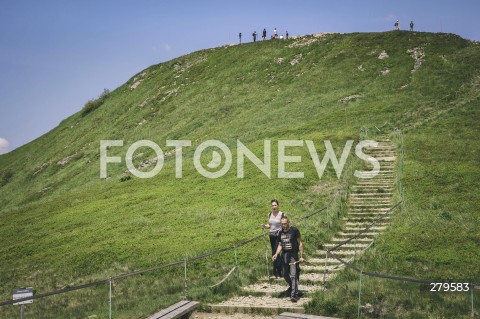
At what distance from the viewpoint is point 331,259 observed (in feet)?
70.5

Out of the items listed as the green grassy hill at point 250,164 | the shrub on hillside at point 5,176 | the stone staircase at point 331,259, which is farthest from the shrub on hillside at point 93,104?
the stone staircase at point 331,259

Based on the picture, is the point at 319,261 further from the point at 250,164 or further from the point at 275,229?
the point at 250,164

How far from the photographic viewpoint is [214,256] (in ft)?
82.1

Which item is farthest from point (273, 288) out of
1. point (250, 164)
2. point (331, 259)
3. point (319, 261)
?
point (250, 164)

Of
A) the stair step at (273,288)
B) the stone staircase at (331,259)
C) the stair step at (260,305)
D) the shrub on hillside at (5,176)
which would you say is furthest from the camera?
the shrub on hillside at (5,176)

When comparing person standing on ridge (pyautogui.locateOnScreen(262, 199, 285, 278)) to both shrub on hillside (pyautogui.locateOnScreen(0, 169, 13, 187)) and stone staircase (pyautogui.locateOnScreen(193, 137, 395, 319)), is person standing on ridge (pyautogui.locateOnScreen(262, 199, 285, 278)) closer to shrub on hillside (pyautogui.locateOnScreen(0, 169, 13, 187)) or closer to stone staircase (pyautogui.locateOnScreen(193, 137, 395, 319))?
stone staircase (pyautogui.locateOnScreen(193, 137, 395, 319))

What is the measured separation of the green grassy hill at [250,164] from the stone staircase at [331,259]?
108 centimetres

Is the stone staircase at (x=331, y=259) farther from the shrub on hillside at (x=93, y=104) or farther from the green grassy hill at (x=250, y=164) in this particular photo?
the shrub on hillside at (x=93, y=104)

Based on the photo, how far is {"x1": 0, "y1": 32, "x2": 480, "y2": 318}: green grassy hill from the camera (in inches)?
981

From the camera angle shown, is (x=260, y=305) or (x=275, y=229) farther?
(x=275, y=229)

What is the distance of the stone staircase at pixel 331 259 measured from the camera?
15727 millimetres

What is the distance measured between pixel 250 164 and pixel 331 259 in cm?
2493

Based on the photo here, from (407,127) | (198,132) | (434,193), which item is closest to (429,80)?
(407,127)

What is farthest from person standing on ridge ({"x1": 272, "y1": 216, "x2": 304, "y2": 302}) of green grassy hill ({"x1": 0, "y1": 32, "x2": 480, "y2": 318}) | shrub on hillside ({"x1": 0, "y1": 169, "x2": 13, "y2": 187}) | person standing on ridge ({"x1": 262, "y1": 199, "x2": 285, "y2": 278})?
shrub on hillside ({"x1": 0, "y1": 169, "x2": 13, "y2": 187})
